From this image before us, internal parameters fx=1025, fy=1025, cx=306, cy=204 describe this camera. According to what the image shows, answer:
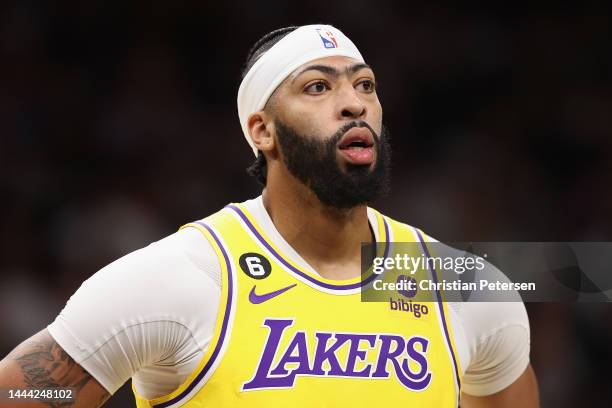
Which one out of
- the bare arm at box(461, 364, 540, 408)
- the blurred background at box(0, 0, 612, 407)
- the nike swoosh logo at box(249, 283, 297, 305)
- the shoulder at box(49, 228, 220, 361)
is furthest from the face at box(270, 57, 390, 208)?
the blurred background at box(0, 0, 612, 407)

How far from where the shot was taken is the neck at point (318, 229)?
3.79 m

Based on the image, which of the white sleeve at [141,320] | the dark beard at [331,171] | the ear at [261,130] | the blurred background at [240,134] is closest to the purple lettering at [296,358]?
the white sleeve at [141,320]

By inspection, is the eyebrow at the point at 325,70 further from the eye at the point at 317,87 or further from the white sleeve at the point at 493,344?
the white sleeve at the point at 493,344

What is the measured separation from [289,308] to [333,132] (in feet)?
2.14

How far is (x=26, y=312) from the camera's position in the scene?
22.6 ft

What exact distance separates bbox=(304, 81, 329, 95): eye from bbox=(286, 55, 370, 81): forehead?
7cm

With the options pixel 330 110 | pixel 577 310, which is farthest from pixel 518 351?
pixel 577 310

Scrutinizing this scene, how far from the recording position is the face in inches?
145

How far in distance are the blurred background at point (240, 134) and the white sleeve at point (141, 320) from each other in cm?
351

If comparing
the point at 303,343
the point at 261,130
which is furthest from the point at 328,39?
the point at 303,343

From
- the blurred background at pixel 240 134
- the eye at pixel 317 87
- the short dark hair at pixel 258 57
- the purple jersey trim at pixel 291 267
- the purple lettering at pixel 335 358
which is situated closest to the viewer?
the purple lettering at pixel 335 358

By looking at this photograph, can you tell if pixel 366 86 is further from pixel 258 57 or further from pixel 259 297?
pixel 259 297

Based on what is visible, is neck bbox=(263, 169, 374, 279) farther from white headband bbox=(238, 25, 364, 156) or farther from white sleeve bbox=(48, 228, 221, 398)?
white sleeve bbox=(48, 228, 221, 398)

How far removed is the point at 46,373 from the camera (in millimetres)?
3348
